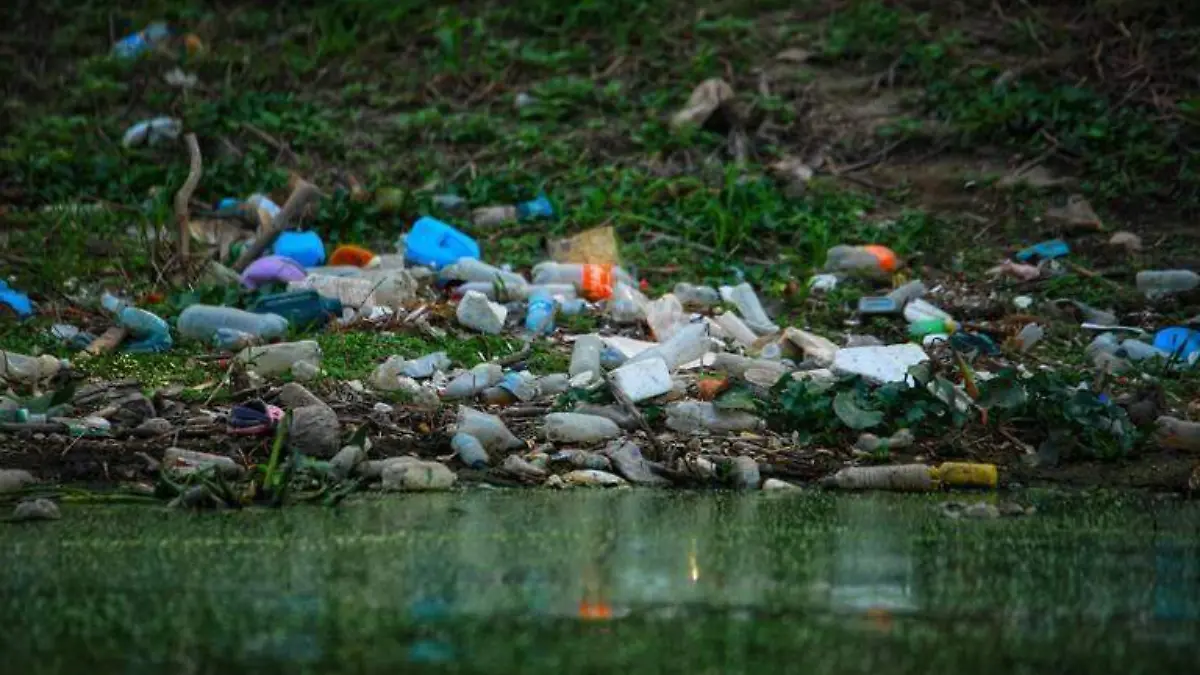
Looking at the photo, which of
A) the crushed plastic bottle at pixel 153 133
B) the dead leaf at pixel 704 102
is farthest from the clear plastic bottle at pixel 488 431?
the crushed plastic bottle at pixel 153 133

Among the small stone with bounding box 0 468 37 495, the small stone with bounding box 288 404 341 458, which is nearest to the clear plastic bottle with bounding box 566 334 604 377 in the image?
the small stone with bounding box 288 404 341 458

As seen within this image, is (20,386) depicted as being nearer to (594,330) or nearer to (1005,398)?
(594,330)

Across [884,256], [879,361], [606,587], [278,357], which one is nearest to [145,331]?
[278,357]

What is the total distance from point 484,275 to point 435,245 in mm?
461

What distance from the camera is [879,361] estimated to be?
20.0 feet

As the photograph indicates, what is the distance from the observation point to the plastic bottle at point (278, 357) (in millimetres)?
5906

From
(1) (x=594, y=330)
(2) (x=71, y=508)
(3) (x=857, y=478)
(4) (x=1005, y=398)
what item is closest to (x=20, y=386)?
(2) (x=71, y=508)

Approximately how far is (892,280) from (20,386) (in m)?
3.39

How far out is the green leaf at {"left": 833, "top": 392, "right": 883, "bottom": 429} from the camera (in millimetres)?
5328

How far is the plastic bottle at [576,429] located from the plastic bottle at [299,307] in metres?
1.48

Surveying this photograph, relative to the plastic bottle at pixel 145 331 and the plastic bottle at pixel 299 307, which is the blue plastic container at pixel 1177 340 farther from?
the plastic bottle at pixel 145 331

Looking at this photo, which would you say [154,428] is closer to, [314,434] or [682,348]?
[314,434]

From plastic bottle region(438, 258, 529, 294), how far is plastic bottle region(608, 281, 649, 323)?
351 mm

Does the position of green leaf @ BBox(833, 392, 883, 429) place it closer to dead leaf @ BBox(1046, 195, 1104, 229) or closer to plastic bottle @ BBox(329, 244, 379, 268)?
plastic bottle @ BBox(329, 244, 379, 268)
